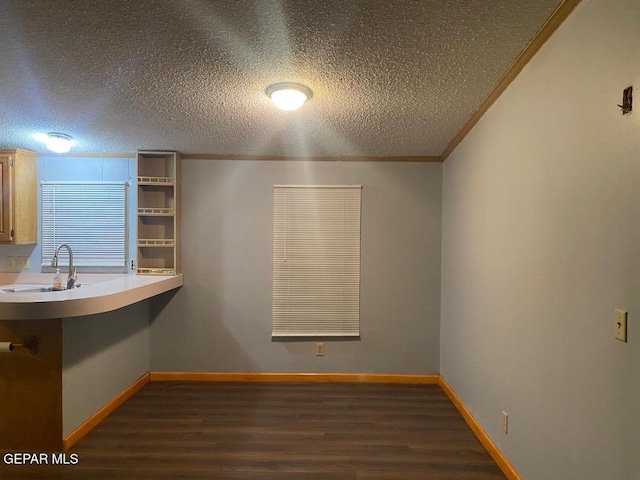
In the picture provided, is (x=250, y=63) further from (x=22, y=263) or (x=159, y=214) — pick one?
(x=22, y=263)

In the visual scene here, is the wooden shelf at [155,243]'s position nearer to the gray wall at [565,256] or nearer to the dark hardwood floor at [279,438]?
the dark hardwood floor at [279,438]

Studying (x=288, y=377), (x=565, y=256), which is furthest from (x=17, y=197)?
(x=565, y=256)

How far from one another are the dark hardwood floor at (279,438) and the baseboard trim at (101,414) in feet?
0.15

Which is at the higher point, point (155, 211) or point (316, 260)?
point (155, 211)

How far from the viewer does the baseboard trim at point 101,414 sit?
2094 millimetres

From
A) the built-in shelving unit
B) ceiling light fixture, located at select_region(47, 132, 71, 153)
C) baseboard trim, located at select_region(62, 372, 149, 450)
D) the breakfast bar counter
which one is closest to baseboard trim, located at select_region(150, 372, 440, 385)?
baseboard trim, located at select_region(62, 372, 149, 450)

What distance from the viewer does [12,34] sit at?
1.40 m

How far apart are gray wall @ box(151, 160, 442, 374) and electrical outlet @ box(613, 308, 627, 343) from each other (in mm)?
1981

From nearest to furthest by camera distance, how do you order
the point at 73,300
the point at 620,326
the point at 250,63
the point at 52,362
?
1. the point at 620,326
2. the point at 250,63
3. the point at 73,300
4. the point at 52,362

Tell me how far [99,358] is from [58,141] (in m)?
1.77

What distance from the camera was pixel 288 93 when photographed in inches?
72.2

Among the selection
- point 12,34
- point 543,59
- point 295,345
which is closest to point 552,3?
point 543,59

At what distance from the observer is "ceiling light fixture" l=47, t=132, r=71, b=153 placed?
8.43ft

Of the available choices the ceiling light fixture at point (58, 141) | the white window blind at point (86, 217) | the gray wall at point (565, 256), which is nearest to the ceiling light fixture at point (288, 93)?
the gray wall at point (565, 256)
